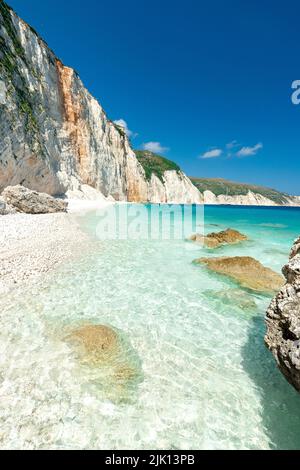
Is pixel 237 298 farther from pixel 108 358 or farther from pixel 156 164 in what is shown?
pixel 156 164

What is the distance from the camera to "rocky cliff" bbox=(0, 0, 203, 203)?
2469cm

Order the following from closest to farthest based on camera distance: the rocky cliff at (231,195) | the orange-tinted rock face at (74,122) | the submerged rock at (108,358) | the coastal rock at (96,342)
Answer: the submerged rock at (108,358) < the coastal rock at (96,342) < the orange-tinted rock face at (74,122) < the rocky cliff at (231,195)

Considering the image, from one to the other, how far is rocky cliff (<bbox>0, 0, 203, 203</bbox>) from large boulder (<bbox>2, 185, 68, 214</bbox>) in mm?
3804

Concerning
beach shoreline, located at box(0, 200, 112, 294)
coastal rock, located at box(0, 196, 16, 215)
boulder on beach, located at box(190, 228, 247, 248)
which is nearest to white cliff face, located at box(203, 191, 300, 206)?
boulder on beach, located at box(190, 228, 247, 248)

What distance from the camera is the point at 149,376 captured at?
13.6ft

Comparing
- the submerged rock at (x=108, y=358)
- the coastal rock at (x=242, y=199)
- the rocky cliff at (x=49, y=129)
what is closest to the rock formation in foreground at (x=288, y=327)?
the submerged rock at (x=108, y=358)

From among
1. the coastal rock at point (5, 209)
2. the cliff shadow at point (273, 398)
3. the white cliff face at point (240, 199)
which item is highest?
the white cliff face at point (240, 199)

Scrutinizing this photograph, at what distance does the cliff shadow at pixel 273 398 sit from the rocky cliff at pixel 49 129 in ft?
79.0

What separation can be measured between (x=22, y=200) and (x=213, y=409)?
2055 centimetres

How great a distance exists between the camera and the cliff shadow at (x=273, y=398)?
3213 millimetres

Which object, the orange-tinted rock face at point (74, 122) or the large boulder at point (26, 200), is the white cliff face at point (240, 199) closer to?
the orange-tinted rock face at point (74, 122)

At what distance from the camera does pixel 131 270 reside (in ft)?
31.4

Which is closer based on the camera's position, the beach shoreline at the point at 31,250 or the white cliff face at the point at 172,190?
the beach shoreline at the point at 31,250

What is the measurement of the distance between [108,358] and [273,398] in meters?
2.53
